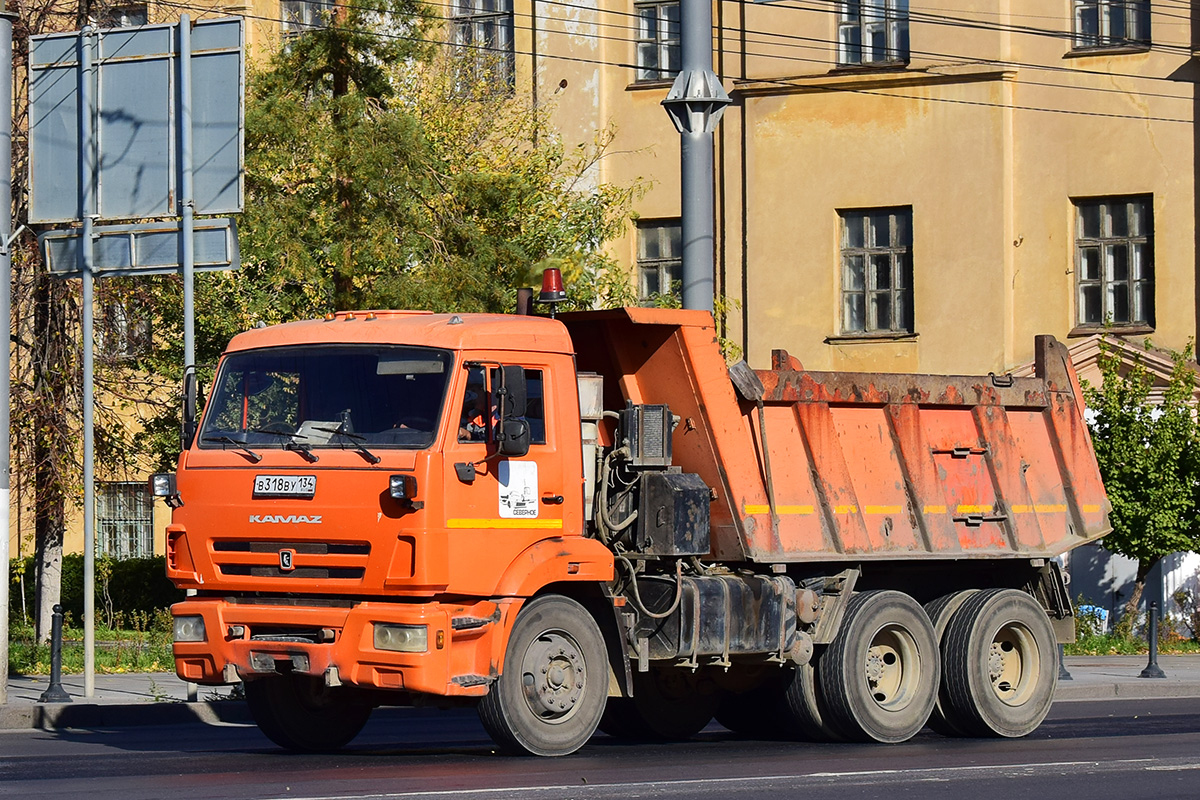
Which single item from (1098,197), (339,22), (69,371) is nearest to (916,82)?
(1098,197)

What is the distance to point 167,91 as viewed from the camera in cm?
1702

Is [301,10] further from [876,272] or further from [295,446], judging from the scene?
[295,446]

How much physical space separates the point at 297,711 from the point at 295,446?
220 centimetres

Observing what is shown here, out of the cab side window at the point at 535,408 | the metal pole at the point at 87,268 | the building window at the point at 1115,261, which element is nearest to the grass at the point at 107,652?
A: the metal pole at the point at 87,268

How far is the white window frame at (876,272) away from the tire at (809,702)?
17770 mm

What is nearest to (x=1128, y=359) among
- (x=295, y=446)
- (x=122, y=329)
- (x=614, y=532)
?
(x=122, y=329)

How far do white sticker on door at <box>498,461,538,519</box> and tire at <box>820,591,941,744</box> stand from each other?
2.96 m

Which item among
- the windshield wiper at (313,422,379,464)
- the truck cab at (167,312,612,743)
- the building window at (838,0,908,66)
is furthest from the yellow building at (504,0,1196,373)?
the windshield wiper at (313,422,379,464)

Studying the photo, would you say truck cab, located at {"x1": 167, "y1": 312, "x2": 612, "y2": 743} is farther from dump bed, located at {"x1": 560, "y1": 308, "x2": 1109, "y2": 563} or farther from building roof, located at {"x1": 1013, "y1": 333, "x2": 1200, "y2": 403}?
building roof, located at {"x1": 1013, "y1": 333, "x2": 1200, "y2": 403}

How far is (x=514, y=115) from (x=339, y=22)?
25.6ft

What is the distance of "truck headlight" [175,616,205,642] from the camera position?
12031mm

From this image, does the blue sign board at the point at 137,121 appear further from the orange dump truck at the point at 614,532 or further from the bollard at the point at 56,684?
the orange dump truck at the point at 614,532

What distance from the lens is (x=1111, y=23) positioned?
3033 centimetres

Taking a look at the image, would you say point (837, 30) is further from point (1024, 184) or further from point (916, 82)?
point (1024, 184)
